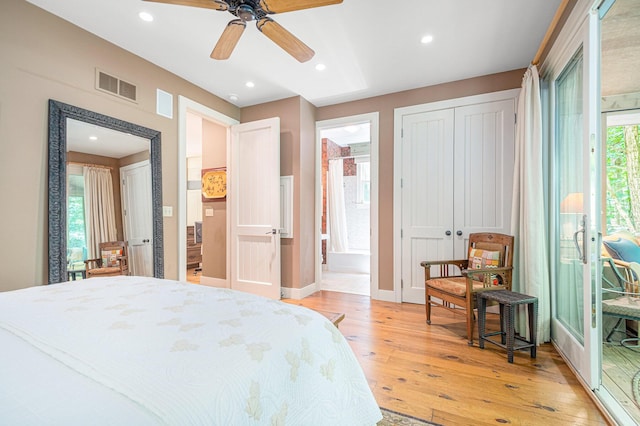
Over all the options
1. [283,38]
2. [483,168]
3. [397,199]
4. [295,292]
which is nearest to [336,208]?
[397,199]

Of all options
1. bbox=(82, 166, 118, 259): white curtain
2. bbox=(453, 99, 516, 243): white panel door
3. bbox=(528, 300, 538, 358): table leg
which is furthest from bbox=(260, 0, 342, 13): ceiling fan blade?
bbox=(528, 300, 538, 358): table leg

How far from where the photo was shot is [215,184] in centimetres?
431

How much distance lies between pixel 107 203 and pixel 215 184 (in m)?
1.89

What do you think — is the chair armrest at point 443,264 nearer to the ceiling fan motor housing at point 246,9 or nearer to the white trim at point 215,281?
the ceiling fan motor housing at point 246,9

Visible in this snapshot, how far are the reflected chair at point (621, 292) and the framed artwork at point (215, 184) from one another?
166 inches

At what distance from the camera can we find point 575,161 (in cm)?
209

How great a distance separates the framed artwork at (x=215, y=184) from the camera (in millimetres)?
4246

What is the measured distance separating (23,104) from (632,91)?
16.1 ft

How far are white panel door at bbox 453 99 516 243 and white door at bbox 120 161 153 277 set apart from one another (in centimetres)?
336

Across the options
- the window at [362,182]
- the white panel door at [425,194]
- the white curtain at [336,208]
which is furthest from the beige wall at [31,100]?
the window at [362,182]

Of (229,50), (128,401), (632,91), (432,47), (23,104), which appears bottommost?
(128,401)

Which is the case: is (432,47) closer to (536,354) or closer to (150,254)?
(536,354)

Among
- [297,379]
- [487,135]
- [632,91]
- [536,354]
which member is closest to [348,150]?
[487,135]

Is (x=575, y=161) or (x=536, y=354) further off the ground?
(x=575, y=161)
